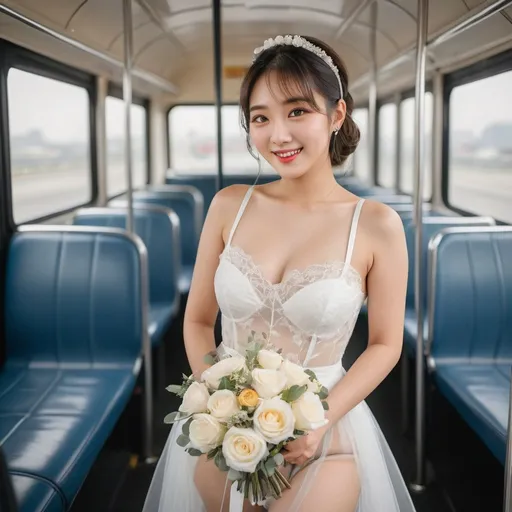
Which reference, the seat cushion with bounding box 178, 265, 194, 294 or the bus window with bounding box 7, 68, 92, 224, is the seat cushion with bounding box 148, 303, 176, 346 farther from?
the bus window with bounding box 7, 68, 92, 224

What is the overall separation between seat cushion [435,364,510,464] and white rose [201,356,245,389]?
1232 millimetres

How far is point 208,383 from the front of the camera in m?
1.34

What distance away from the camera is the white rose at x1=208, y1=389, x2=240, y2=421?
1.27 meters

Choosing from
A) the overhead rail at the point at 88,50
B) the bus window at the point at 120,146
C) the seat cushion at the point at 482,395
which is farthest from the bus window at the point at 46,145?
the seat cushion at the point at 482,395

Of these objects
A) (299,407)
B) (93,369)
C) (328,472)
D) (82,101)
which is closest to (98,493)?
(93,369)

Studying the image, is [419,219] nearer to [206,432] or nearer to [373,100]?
[373,100]

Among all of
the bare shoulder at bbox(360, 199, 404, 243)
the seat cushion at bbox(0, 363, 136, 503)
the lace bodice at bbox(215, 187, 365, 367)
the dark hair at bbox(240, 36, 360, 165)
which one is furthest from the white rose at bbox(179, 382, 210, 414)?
the seat cushion at bbox(0, 363, 136, 503)

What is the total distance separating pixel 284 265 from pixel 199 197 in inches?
73.4

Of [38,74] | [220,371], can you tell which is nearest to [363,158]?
[38,74]

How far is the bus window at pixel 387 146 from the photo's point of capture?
3650 millimetres

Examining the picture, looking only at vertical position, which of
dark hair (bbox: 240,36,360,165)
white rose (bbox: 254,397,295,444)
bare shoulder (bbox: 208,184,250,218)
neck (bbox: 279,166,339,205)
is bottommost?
white rose (bbox: 254,397,295,444)

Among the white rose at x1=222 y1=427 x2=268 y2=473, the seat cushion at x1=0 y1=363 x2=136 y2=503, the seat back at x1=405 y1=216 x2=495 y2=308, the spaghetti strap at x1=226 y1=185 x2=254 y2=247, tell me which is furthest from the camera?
the seat back at x1=405 y1=216 x2=495 y2=308

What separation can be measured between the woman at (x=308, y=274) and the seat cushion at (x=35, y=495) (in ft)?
1.11

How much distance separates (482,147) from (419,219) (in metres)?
0.62
